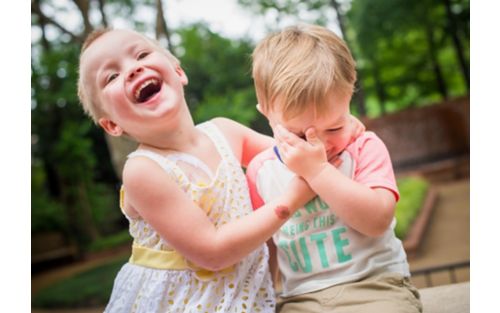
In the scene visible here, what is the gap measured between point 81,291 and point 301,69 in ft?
12.7

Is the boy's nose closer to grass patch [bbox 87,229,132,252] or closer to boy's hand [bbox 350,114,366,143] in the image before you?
boy's hand [bbox 350,114,366,143]

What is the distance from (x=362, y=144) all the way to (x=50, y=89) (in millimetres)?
4775

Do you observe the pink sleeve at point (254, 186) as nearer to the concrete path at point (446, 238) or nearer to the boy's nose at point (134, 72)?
the boy's nose at point (134, 72)

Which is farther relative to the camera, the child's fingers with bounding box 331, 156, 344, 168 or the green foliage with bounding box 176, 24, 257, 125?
the green foliage with bounding box 176, 24, 257, 125

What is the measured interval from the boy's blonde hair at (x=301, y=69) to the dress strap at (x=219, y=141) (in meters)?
0.08

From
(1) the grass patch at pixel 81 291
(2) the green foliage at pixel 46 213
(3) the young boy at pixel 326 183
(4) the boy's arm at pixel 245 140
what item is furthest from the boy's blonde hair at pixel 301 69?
(2) the green foliage at pixel 46 213

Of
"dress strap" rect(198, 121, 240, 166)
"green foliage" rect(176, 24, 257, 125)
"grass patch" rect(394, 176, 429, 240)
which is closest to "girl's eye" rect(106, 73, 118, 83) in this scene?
"dress strap" rect(198, 121, 240, 166)

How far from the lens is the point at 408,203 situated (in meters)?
3.70

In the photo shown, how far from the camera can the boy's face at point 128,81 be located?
58cm

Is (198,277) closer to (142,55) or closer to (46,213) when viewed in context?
(142,55)

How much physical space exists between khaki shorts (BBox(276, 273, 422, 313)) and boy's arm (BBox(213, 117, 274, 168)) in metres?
0.19

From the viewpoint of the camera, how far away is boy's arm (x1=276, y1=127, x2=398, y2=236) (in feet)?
1.78
